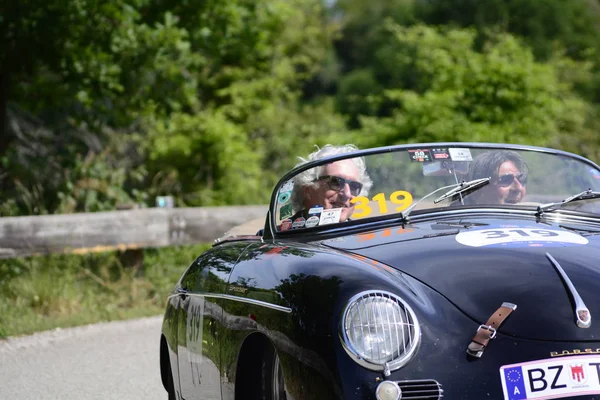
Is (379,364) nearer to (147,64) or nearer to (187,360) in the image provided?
(187,360)

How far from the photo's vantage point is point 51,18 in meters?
12.4

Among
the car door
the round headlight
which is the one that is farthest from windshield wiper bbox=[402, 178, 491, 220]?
the round headlight

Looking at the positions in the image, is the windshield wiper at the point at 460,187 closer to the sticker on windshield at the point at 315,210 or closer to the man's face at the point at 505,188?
the man's face at the point at 505,188

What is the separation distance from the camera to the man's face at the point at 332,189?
15.2 feet

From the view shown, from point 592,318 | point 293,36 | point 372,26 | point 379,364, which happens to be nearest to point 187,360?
point 379,364

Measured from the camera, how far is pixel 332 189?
468 centimetres

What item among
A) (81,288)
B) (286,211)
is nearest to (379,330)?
(286,211)

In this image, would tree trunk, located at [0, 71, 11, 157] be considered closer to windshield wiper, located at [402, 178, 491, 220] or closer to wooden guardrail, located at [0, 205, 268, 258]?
wooden guardrail, located at [0, 205, 268, 258]

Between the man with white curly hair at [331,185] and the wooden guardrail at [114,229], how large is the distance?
490 centimetres

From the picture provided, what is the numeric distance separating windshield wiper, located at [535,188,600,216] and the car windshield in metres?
0.02

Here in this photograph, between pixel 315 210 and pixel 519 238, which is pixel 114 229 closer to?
pixel 315 210

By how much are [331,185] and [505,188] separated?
829 millimetres

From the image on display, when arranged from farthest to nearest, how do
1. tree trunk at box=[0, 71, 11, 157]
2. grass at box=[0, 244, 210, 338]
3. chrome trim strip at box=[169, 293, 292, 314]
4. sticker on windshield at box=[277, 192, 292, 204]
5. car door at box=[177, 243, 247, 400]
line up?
tree trunk at box=[0, 71, 11, 157] → grass at box=[0, 244, 210, 338] → sticker on windshield at box=[277, 192, 292, 204] → car door at box=[177, 243, 247, 400] → chrome trim strip at box=[169, 293, 292, 314]

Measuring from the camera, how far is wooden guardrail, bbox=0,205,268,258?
8.90m
